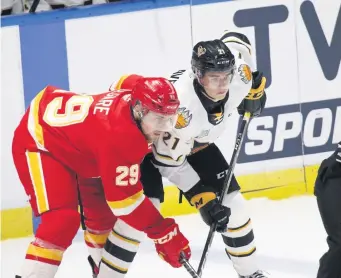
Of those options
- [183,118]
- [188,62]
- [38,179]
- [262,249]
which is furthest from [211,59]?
[188,62]

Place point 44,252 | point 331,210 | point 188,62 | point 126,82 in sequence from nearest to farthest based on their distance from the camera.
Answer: point 331,210, point 44,252, point 126,82, point 188,62

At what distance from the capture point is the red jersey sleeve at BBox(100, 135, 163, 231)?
3.34 m

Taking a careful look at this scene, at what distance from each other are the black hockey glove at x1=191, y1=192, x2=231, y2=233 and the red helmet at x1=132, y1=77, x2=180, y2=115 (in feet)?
1.75

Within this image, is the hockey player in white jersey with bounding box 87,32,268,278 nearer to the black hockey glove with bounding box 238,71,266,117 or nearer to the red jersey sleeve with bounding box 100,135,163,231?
the black hockey glove with bounding box 238,71,266,117

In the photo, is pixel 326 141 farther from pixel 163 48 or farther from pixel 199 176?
pixel 199 176

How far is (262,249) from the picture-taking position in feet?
15.2

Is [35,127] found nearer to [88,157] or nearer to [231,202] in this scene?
[88,157]

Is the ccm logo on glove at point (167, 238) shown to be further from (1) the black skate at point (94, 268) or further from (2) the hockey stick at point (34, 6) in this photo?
(2) the hockey stick at point (34, 6)

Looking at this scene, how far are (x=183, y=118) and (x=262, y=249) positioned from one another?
1.21 metres

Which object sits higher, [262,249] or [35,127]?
[35,127]

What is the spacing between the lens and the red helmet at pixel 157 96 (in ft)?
10.9

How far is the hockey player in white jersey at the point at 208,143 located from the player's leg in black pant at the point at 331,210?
1.64ft

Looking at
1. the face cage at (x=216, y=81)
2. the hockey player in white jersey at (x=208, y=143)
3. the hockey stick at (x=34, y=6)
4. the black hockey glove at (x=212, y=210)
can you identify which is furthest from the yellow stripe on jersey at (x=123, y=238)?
the hockey stick at (x=34, y=6)

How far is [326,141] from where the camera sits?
538 cm
